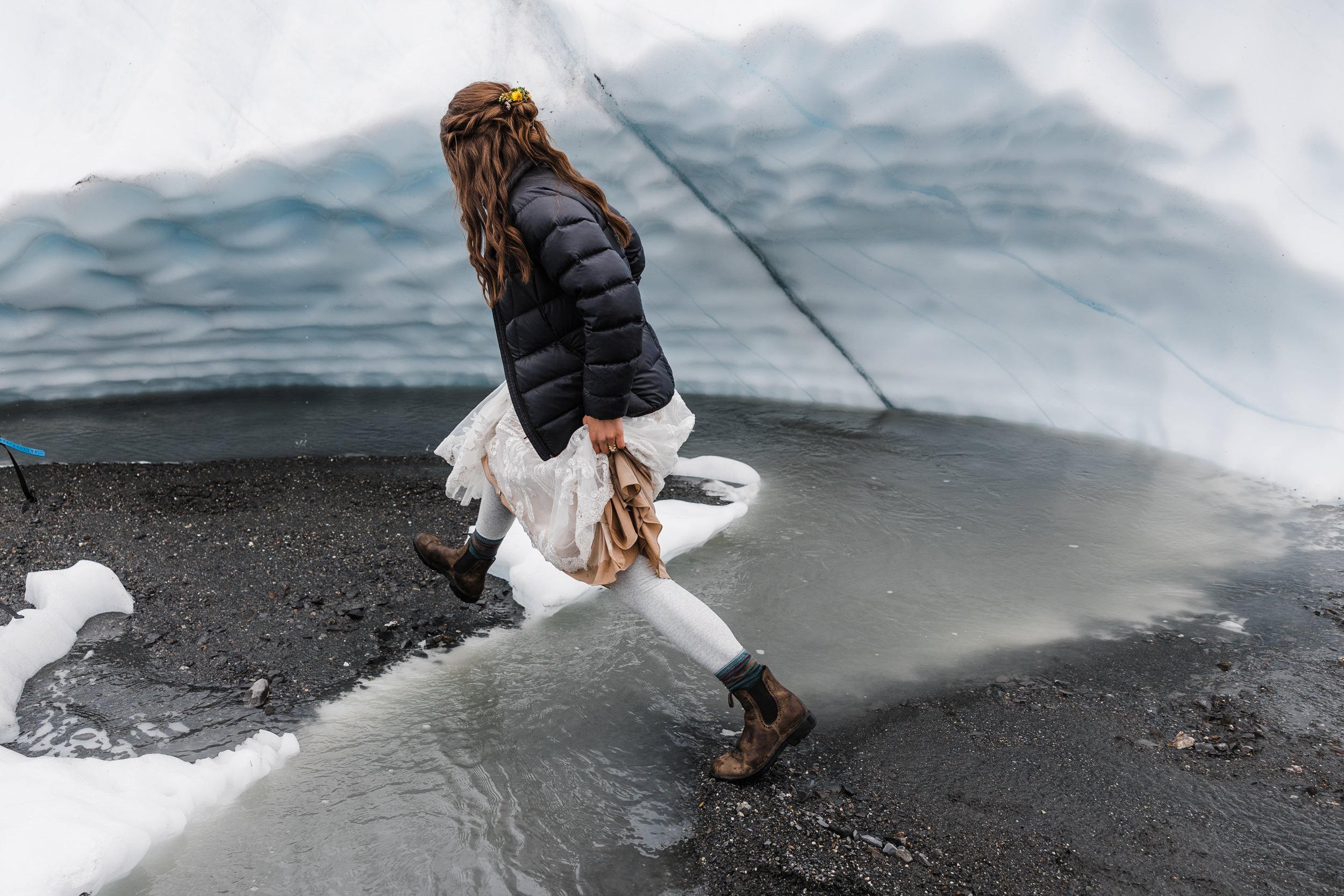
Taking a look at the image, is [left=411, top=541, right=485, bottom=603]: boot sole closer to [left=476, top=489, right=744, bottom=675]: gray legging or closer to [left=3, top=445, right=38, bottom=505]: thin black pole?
[left=476, top=489, right=744, bottom=675]: gray legging

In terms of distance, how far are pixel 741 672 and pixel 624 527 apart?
35 cm

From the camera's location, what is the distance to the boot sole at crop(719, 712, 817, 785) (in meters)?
1.75

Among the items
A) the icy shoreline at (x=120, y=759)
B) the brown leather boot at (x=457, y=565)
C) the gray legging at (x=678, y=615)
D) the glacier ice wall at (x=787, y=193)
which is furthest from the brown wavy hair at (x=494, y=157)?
the glacier ice wall at (x=787, y=193)

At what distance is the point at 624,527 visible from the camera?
1759 mm

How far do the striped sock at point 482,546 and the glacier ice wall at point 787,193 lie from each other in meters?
2.21

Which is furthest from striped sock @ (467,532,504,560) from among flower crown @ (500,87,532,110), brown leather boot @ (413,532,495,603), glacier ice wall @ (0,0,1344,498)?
glacier ice wall @ (0,0,1344,498)

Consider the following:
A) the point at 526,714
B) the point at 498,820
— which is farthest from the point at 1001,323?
the point at 498,820

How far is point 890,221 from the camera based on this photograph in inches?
153

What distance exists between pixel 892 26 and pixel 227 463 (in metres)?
2.99

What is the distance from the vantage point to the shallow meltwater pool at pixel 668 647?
1627mm

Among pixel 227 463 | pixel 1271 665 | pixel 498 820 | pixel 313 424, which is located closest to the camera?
pixel 498 820

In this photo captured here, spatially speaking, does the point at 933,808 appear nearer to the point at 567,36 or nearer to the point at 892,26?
the point at 892,26

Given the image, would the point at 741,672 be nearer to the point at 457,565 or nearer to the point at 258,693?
the point at 457,565

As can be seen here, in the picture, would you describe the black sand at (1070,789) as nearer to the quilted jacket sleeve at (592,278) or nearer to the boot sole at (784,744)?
the boot sole at (784,744)
